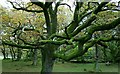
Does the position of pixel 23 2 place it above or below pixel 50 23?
above

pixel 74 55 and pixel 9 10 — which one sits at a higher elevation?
pixel 9 10

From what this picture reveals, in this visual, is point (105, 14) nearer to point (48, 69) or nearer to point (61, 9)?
point (48, 69)

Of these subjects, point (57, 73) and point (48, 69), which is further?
point (57, 73)

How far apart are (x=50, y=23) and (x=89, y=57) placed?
20.1 meters

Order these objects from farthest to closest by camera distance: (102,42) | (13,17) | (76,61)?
1. (76,61)
2. (13,17)
3. (102,42)

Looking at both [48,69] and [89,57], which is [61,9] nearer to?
[48,69]

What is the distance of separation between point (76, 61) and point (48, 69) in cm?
1828

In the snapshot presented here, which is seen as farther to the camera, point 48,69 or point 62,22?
point 62,22

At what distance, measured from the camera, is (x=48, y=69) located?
12.0 m

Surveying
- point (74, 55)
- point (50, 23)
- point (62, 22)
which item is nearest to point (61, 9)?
point (62, 22)

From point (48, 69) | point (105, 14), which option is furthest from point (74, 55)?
point (105, 14)

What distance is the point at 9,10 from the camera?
19.3 meters

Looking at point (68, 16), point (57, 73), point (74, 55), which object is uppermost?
point (68, 16)

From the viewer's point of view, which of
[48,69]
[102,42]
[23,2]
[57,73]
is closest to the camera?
[102,42]
